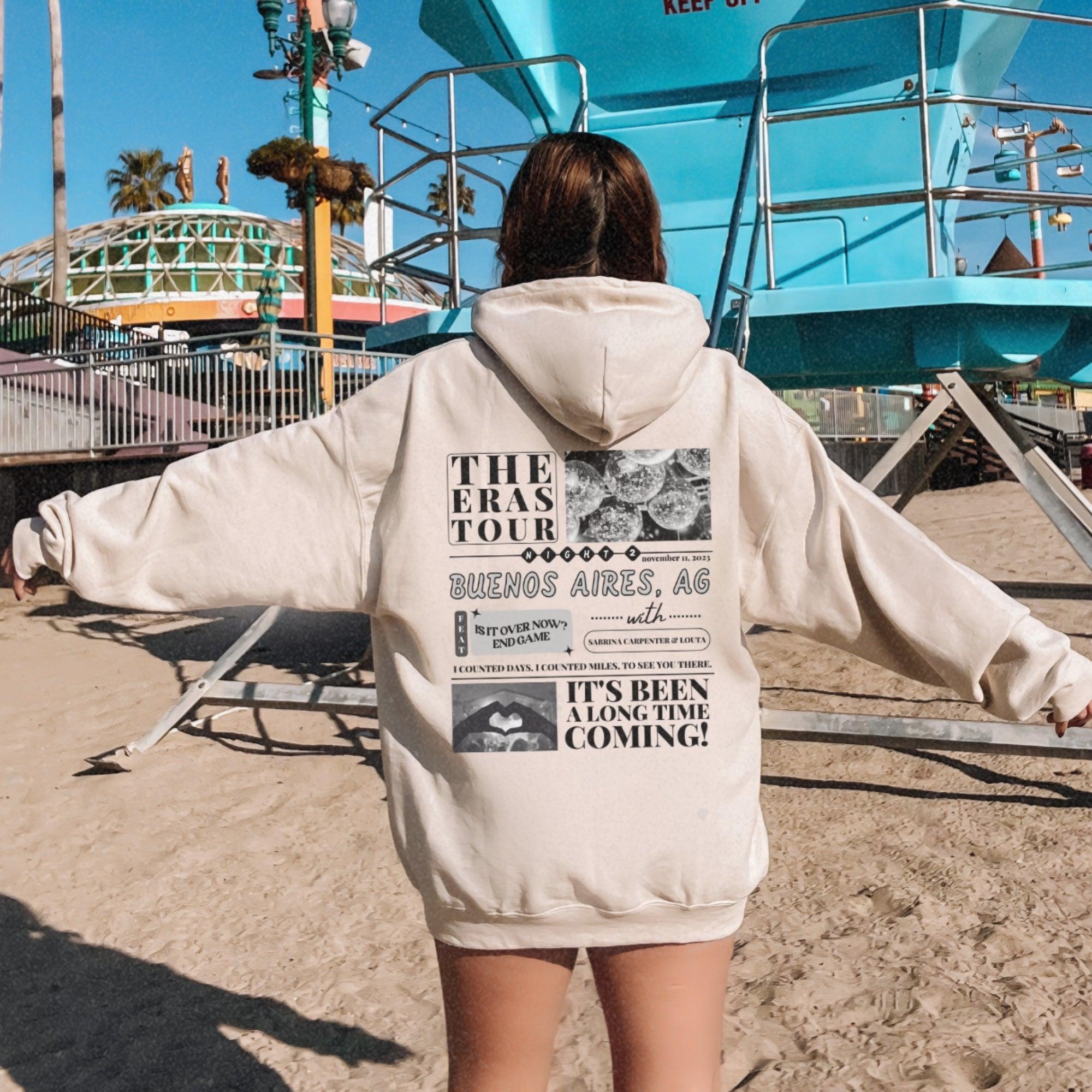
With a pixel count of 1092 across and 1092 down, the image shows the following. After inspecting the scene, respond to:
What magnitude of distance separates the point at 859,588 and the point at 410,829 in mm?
759

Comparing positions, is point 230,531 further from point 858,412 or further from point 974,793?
point 858,412

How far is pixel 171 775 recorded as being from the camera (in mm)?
5758

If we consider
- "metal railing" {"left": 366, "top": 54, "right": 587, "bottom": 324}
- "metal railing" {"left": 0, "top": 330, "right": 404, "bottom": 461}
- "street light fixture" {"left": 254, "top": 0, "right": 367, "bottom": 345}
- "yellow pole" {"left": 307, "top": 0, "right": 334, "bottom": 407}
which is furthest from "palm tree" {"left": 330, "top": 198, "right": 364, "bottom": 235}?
"metal railing" {"left": 366, "top": 54, "right": 587, "bottom": 324}

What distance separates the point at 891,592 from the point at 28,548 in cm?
133

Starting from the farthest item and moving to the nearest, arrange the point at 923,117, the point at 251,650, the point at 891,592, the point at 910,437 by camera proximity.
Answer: the point at 251,650, the point at 910,437, the point at 923,117, the point at 891,592

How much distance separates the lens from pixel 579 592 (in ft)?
5.32

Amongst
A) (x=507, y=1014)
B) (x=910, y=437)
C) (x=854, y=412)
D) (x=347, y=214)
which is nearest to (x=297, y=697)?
(x=910, y=437)

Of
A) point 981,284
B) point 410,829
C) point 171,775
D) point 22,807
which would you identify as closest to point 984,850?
point 981,284

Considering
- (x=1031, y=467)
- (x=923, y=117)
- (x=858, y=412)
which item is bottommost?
(x=1031, y=467)

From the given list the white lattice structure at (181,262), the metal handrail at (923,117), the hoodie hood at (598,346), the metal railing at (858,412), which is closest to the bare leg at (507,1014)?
the hoodie hood at (598,346)

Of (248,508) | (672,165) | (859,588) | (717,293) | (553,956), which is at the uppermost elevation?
(672,165)

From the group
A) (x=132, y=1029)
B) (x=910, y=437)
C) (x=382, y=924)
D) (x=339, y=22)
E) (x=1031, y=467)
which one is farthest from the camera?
(x=339, y=22)

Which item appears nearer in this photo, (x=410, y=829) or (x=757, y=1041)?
(x=410, y=829)

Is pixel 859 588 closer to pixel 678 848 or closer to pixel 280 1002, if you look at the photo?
pixel 678 848
